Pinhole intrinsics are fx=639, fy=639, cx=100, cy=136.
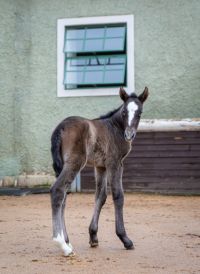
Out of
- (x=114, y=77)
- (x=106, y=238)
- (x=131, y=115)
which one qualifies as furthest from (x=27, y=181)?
(x=131, y=115)

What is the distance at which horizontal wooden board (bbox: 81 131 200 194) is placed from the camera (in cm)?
1475

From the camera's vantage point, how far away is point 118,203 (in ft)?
26.2

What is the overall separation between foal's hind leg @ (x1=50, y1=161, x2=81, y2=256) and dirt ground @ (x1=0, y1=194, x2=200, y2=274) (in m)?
0.17

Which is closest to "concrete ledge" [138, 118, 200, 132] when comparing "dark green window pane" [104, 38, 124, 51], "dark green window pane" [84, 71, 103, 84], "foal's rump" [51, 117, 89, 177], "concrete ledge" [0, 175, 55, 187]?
"dark green window pane" [84, 71, 103, 84]

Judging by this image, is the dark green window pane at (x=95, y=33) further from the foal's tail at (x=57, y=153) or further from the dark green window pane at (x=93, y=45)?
the foal's tail at (x=57, y=153)

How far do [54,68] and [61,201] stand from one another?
28.5 feet

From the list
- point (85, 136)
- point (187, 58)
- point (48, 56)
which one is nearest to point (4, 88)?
point (48, 56)

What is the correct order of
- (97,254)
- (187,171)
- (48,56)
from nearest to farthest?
(97,254) < (187,171) < (48,56)

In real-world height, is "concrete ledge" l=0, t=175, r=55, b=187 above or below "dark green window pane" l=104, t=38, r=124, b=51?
below

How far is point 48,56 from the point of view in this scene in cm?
1574

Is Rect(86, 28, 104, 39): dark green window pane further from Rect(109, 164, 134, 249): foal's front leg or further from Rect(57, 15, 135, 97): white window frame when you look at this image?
Rect(109, 164, 134, 249): foal's front leg

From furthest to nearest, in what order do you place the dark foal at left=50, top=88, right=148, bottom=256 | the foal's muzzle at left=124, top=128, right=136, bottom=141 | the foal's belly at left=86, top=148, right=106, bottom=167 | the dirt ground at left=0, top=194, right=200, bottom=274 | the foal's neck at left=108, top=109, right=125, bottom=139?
the foal's neck at left=108, top=109, right=125, bottom=139, the foal's belly at left=86, top=148, right=106, bottom=167, the foal's muzzle at left=124, top=128, right=136, bottom=141, the dark foal at left=50, top=88, right=148, bottom=256, the dirt ground at left=0, top=194, right=200, bottom=274

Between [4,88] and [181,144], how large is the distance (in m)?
4.54

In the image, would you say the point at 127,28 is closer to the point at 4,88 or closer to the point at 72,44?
the point at 72,44
